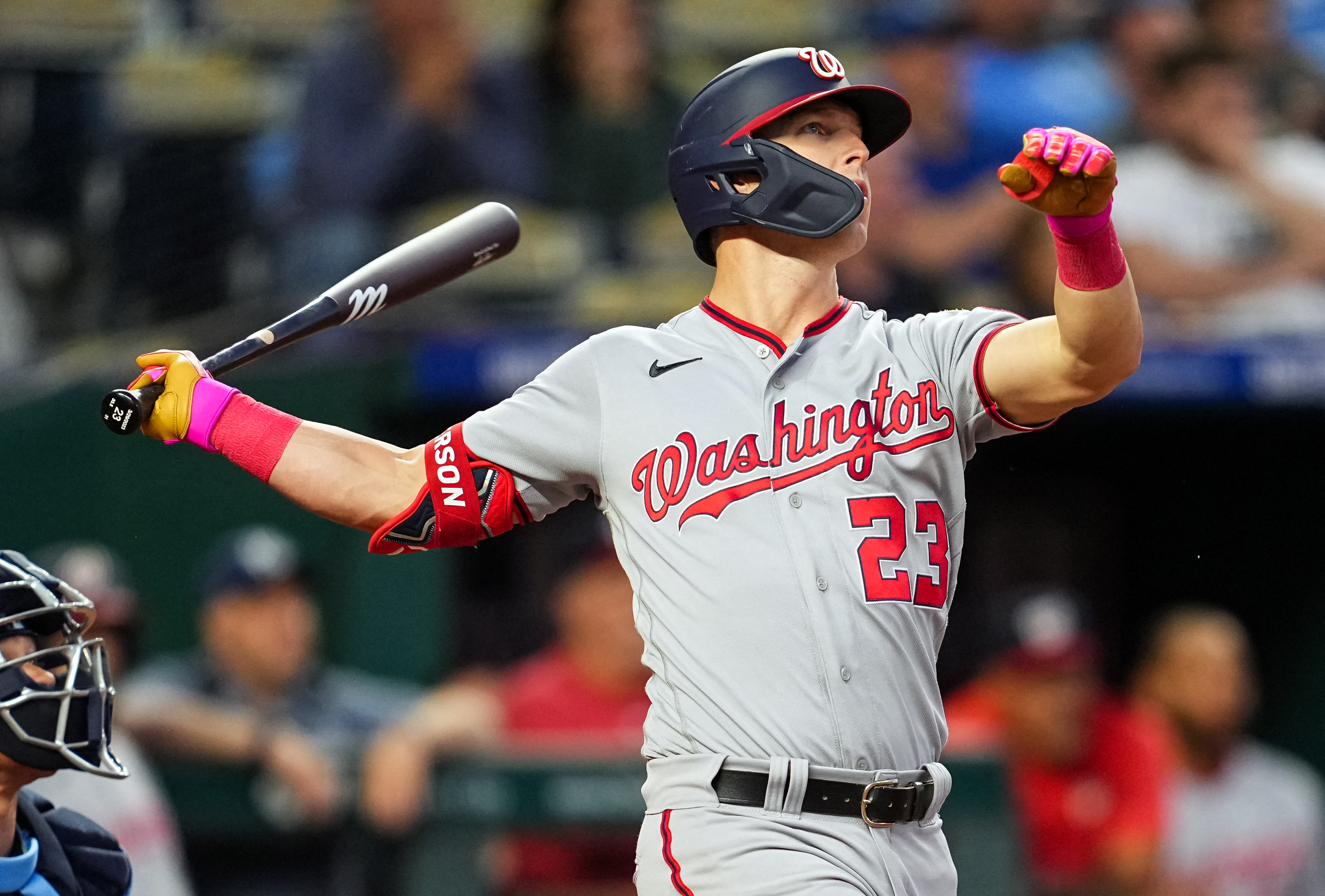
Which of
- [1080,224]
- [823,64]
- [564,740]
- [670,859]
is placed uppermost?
[823,64]

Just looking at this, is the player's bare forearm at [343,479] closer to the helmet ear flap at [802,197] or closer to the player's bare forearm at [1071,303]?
the helmet ear flap at [802,197]

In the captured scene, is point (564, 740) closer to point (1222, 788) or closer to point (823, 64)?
point (1222, 788)

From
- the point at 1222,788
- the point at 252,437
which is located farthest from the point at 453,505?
the point at 1222,788

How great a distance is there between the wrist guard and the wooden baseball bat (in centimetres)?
37

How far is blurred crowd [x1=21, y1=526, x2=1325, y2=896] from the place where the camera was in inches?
202

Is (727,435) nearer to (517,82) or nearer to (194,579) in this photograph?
(194,579)

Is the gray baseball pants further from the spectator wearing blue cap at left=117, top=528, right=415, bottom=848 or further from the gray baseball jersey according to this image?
the spectator wearing blue cap at left=117, top=528, right=415, bottom=848

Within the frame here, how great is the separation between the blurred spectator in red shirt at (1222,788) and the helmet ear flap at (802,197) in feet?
12.7

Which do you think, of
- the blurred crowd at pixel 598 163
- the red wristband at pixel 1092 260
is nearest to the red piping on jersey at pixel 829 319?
the red wristband at pixel 1092 260

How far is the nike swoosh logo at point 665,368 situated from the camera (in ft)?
8.62

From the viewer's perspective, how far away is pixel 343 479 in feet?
8.53

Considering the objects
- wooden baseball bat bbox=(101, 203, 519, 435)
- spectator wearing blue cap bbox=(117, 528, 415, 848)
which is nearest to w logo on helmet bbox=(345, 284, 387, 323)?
wooden baseball bat bbox=(101, 203, 519, 435)

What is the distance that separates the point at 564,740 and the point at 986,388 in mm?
3184

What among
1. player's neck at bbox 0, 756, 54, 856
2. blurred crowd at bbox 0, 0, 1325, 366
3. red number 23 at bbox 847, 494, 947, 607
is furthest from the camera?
blurred crowd at bbox 0, 0, 1325, 366
